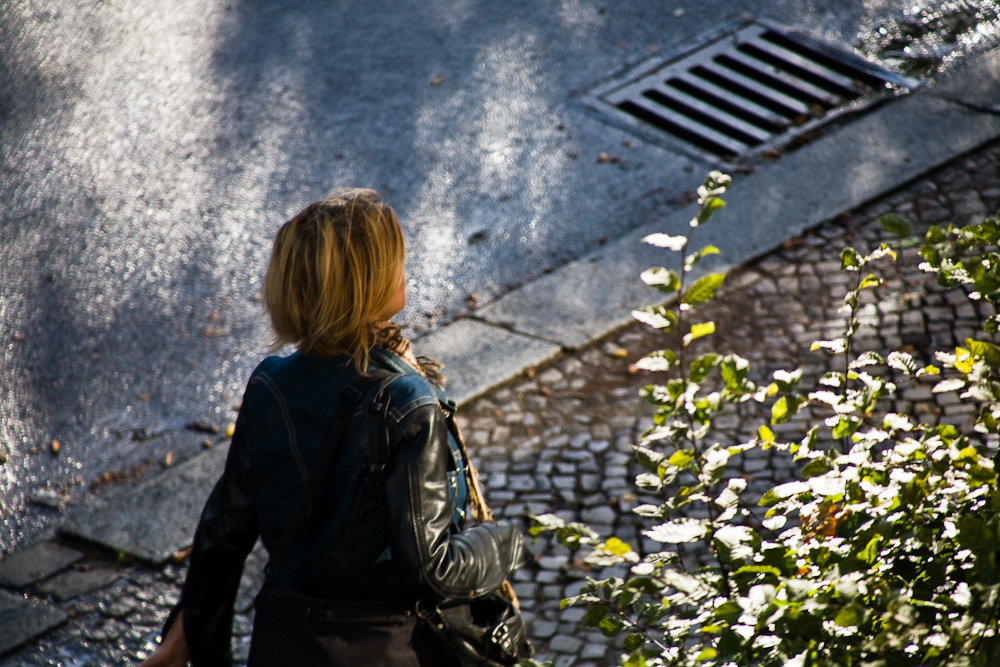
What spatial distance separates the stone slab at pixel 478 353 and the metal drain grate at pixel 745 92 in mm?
2194

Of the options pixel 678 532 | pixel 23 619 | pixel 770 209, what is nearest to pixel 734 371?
pixel 678 532

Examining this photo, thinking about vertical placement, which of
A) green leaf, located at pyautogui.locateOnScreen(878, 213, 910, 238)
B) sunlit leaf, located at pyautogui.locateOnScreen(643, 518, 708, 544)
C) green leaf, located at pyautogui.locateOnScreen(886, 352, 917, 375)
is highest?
green leaf, located at pyautogui.locateOnScreen(878, 213, 910, 238)

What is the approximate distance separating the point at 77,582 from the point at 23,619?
25 centimetres

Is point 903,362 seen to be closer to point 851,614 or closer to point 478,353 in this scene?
point 851,614

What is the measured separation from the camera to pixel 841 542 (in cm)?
187

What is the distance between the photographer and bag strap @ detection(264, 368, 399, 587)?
2.08m

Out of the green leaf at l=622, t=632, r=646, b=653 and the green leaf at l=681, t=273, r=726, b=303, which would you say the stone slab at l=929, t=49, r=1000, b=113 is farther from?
the green leaf at l=622, t=632, r=646, b=653

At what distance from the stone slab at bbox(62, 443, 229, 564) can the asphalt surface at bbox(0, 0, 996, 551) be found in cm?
21

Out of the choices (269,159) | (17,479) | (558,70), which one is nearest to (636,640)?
(17,479)

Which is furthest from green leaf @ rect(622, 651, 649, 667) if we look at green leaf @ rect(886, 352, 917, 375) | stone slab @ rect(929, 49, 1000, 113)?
stone slab @ rect(929, 49, 1000, 113)

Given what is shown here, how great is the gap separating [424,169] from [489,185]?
0.48m

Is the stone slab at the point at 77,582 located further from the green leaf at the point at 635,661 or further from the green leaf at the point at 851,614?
the green leaf at the point at 851,614

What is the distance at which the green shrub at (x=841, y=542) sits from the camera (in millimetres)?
1521

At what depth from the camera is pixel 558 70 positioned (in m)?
7.65
